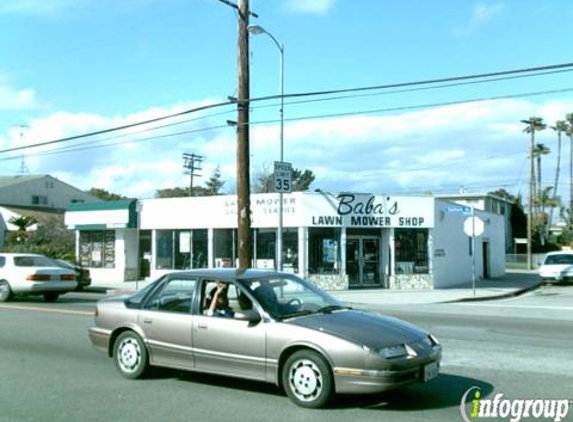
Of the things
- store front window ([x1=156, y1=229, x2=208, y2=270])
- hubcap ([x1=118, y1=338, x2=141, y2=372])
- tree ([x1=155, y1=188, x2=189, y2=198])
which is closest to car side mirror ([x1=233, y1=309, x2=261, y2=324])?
hubcap ([x1=118, y1=338, x2=141, y2=372])

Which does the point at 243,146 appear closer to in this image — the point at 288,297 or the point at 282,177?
the point at 282,177

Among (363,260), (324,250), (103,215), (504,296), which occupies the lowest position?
(504,296)

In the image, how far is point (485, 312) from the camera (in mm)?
17641

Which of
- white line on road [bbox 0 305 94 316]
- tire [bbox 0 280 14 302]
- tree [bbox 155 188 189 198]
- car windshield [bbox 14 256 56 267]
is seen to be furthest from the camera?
tree [bbox 155 188 189 198]

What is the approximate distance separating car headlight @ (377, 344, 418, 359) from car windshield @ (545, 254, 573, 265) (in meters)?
27.9

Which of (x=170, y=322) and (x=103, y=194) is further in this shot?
(x=103, y=194)

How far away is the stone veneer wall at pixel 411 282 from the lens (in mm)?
26281

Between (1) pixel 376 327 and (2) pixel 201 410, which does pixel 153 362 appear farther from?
(1) pixel 376 327

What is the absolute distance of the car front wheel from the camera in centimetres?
1967

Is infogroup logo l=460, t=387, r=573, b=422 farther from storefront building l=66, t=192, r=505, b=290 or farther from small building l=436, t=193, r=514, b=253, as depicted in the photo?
small building l=436, t=193, r=514, b=253

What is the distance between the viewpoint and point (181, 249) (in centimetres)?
2909

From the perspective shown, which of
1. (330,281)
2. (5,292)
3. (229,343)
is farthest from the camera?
(330,281)

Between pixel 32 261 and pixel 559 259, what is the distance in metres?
24.9

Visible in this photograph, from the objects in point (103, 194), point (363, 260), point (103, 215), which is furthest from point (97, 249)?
point (103, 194)
